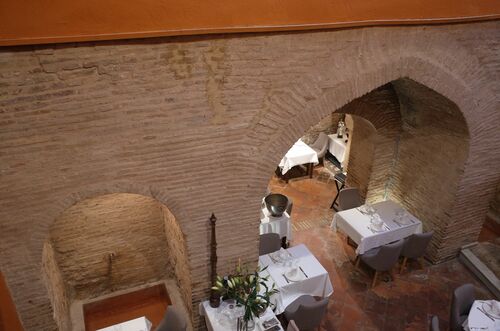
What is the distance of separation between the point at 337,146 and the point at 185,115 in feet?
21.2

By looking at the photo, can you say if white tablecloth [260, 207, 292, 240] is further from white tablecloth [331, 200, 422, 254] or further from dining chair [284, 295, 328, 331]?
dining chair [284, 295, 328, 331]

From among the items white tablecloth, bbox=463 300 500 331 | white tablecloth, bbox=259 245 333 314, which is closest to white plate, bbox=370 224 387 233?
white tablecloth, bbox=259 245 333 314

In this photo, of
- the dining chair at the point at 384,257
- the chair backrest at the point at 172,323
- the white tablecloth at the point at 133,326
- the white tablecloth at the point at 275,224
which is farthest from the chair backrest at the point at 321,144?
the white tablecloth at the point at 133,326

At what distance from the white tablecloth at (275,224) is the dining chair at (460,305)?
2.71 meters

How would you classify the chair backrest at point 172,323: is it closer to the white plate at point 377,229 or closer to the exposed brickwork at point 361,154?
the white plate at point 377,229

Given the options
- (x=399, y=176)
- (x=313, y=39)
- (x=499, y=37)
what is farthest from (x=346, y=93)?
(x=399, y=176)

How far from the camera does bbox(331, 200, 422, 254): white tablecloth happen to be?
647 cm

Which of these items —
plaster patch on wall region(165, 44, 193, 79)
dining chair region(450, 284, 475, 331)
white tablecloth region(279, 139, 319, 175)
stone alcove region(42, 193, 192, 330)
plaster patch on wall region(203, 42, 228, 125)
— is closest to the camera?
plaster patch on wall region(165, 44, 193, 79)

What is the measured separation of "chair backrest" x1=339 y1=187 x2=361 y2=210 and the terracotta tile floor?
65 centimetres

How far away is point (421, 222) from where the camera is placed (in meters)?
6.97

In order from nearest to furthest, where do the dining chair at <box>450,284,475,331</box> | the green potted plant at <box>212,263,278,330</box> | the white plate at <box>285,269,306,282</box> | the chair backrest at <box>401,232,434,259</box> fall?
1. the green potted plant at <box>212,263,278,330</box>
2. the dining chair at <box>450,284,475,331</box>
3. the white plate at <box>285,269,306,282</box>
4. the chair backrest at <box>401,232,434,259</box>

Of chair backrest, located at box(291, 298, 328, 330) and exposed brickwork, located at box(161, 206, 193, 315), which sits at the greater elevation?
exposed brickwork, located at box(161, 206, 193, 315)

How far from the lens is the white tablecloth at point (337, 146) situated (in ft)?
32.0

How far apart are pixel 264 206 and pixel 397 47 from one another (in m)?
3.57
